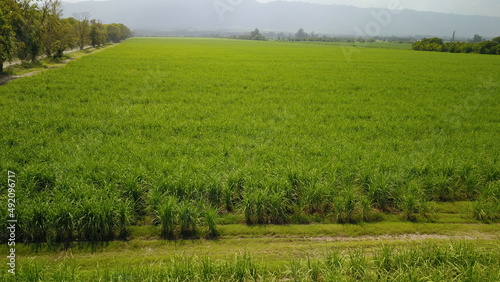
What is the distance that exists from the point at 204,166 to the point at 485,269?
527 centimetres

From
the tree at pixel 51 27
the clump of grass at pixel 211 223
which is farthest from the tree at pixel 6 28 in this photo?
the clump of grass at pixel 211 223

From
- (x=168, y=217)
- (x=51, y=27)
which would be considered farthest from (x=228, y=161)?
(x=51, y=27)

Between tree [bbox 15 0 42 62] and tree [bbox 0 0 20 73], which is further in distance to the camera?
tree [bbox 15 0 42 62]

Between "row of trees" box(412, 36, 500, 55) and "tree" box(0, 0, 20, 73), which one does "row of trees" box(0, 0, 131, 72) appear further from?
"row of trees" box(412, 36, 500, 55)

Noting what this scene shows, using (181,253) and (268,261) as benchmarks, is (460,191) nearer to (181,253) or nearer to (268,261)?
(268,261)

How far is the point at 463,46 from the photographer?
66688 mm

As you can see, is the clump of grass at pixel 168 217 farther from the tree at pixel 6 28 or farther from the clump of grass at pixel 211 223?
the tree at pixel 6 28

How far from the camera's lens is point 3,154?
21.8 ft

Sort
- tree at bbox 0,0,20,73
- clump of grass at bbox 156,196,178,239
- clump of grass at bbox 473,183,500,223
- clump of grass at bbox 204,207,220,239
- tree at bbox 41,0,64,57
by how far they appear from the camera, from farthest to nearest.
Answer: tree at bbox 41,0,64,57, tree at bbox 0,0,20,73, clump of grass at bbox 473,183,500,223, clump of grass at bbox 204,207,220,239, clump of grass at bbox 156,196,178,239

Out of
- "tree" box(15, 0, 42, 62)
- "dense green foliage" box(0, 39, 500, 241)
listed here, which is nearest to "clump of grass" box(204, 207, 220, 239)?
"dense green foliage" box(0, 39, 500, 241)

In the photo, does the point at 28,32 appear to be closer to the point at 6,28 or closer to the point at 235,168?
the point at 6,28

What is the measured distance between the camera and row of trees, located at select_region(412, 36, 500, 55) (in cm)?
6250

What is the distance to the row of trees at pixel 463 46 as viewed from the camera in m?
62.5

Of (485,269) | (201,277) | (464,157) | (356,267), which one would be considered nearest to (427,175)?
(464,157)
